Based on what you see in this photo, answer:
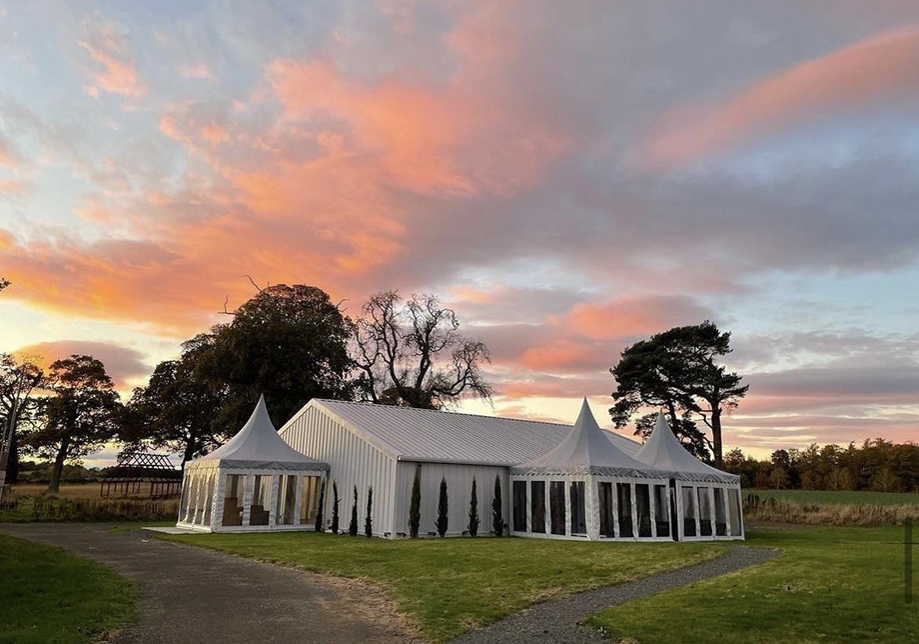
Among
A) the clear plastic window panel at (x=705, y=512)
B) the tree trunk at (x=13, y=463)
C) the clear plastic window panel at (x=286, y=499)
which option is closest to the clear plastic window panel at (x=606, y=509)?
the clear plastic window panel at (x=705, y=512)

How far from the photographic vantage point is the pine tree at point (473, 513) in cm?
2339

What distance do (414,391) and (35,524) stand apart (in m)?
24.5

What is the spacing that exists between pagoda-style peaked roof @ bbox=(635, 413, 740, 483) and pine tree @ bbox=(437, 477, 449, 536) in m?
7.16

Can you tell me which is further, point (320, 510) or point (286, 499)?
point (286, 499)

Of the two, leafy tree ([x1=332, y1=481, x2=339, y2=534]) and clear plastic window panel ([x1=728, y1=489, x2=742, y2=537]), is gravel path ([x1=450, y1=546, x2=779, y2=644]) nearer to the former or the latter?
clear plastic window panel ([x1=728, y1=489, x2=742, y2=537])

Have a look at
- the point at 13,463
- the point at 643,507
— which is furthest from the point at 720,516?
the point at 13,463

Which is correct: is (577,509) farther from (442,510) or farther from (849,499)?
(849,499)

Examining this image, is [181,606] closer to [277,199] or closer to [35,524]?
[277,199]

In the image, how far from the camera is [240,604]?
10.0 metres

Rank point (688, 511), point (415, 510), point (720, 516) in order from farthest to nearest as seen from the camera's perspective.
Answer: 1. point (720, 516)
2. point (688, 511)
3. point (415, 510)

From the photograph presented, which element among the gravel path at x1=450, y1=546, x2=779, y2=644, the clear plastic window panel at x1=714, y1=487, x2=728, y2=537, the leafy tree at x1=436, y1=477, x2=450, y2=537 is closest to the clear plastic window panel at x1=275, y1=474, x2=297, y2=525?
the leafy tree at x1=436, y1=477, x2=450, y2=537

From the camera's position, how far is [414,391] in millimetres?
46156

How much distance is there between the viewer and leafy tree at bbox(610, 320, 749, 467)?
47.0 m

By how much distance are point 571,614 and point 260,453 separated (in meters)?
17.3
